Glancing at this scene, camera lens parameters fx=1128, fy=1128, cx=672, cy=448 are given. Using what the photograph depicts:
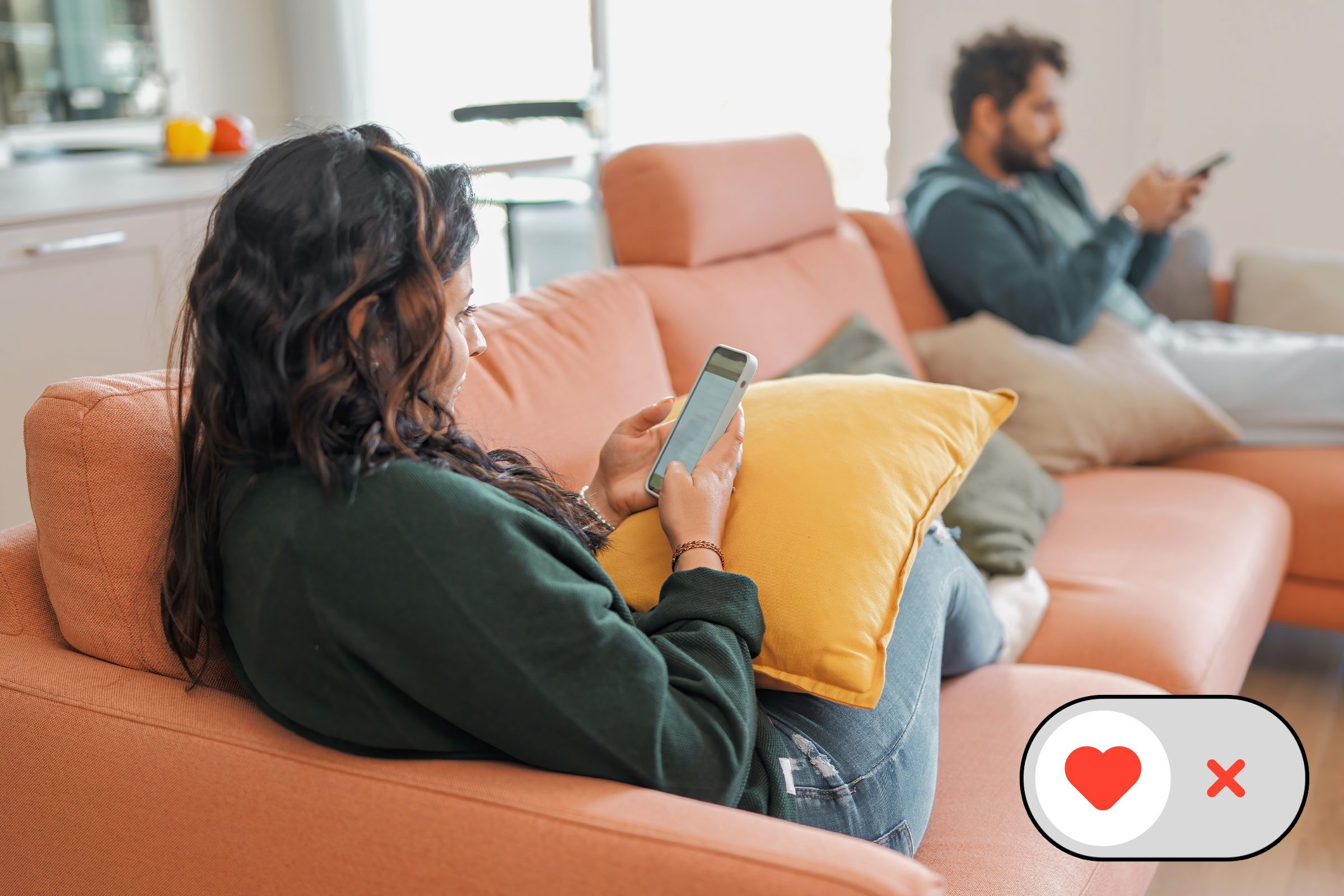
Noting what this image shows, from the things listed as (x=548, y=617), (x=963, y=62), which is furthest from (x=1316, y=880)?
(x=963, y=62)

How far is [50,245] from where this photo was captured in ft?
7.35

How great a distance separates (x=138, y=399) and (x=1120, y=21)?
3678 millimetres

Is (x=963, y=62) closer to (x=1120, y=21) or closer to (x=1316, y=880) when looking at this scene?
(x=1120, y=21)

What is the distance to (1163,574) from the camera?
1583mm

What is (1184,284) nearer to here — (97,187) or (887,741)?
(887,741)

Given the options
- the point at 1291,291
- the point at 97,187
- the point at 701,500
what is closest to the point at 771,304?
the point at 701,500

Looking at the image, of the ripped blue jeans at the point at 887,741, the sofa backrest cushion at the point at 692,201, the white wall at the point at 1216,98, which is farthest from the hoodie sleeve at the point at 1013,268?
the white wall at the point at 1216,98

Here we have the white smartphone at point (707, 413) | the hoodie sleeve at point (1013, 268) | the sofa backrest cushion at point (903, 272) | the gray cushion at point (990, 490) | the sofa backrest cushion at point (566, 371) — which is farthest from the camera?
the sofa backrest cushion at point (903, 272)

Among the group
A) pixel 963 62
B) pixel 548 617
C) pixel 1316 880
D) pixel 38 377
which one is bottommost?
pixel 1316 880

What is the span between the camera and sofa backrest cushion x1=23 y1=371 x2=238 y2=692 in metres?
0.85

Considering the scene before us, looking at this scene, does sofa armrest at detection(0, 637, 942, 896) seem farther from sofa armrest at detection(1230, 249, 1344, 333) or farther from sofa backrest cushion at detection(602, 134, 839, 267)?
sofa armrest at detection(1230, 249, 1344, 333)

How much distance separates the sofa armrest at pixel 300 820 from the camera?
683mm

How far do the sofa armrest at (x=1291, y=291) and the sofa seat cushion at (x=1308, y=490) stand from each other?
19.7 inches

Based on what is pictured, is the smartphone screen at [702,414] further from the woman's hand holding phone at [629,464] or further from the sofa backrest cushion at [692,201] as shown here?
the sofa backrest cushion at [692,201]
